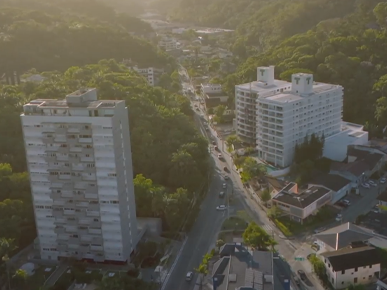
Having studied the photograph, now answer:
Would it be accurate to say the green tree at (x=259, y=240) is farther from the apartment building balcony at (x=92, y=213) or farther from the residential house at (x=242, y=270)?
the apartment building balcony at (x=92, y=213)

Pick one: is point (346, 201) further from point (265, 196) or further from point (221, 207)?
point (221, 207)

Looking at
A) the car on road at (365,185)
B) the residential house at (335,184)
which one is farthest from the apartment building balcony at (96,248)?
the car on road at (365,185)

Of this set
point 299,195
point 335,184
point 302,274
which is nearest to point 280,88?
point 335,184

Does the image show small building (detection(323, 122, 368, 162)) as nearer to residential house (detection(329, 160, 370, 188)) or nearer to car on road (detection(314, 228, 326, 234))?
residential house (detection(329, 160, 370, 188))

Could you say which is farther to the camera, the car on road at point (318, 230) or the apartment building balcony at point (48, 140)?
the car on road at point (318, 230)

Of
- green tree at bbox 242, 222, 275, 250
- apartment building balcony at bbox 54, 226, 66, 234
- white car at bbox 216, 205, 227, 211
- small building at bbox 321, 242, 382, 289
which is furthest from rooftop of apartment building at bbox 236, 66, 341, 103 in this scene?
apartment building balcony at bbox 54, 226, 66, 234

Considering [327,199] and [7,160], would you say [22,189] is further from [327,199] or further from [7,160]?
[327,199]

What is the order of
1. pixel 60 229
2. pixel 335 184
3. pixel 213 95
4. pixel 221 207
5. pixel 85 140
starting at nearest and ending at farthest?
pixel 85 140, pixel 60 229, pixel 221 207, pixel 335 184, pixel 213 95
